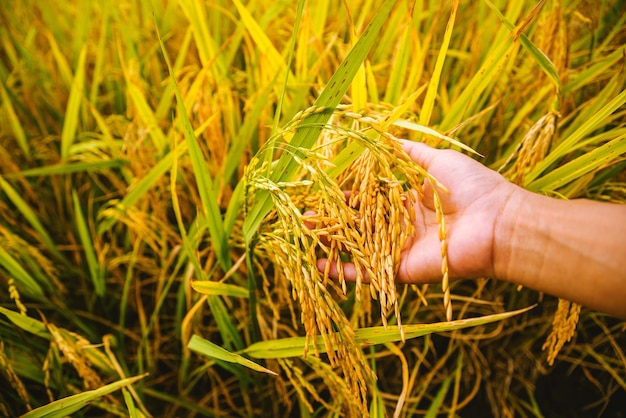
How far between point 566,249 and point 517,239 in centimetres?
9

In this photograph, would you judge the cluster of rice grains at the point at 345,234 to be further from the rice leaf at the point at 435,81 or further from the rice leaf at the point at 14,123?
the rice leaf at the point at 14,123

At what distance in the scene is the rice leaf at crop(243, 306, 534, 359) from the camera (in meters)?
0.75

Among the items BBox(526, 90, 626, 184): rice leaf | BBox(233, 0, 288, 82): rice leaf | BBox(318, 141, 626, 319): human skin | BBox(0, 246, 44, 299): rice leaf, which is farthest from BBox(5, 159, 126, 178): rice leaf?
BBox(526, 90, 626, 184): rice leaf

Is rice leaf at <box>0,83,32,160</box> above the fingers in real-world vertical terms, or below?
below

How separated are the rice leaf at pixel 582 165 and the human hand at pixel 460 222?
0.18m

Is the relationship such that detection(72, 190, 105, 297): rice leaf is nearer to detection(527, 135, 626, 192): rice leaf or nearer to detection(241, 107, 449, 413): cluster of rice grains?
detection(241, 107, 449, 413): cluster of rice grains

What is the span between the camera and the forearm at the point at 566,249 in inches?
29.1

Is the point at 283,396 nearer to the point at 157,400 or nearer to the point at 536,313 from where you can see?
the point at 157,400

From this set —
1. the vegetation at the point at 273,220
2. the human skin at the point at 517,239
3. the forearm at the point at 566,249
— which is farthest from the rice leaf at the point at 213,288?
the forearm at the point at 566,249

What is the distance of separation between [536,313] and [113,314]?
4.99 feet

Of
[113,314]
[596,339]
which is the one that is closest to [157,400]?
[113,314]

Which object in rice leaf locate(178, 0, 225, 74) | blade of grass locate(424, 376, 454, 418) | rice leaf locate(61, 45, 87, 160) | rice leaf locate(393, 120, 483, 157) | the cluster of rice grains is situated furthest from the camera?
rice leaf locate(61, 45, 87, 160)

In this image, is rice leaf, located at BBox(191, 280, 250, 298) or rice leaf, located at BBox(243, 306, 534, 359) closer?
rice leaf, located at BBox(243, 306, 534, 359)

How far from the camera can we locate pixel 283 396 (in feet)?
3.77
